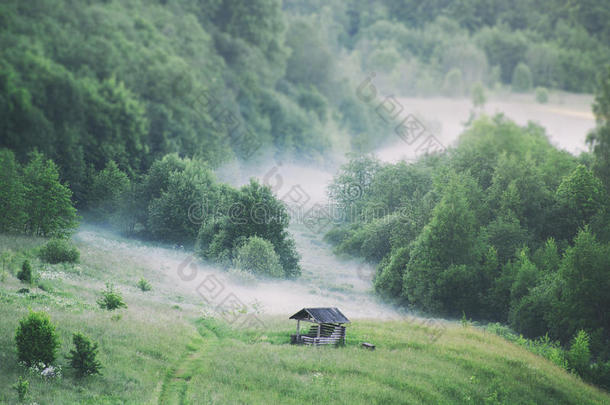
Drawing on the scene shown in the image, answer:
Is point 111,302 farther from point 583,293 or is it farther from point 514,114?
point 514,114

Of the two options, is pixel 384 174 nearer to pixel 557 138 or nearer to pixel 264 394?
pixel 264 394

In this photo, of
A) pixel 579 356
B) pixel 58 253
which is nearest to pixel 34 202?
pixel 58 253

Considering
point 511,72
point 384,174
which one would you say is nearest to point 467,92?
point 511,72

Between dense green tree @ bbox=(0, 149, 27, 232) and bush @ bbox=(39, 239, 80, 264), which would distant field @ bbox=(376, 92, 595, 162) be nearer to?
bush @ bbox=(39, 239, 80, 264)

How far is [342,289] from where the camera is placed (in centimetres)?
4725

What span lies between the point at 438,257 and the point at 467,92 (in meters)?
82.7

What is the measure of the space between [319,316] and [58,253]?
20.5m

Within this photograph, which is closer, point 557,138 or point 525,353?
point 525,353

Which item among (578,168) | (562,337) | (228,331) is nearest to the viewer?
(228,331)

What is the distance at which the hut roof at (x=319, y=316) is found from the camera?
107ft

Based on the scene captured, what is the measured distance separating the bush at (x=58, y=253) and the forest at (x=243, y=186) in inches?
5.4

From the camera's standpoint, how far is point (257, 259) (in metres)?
46.8

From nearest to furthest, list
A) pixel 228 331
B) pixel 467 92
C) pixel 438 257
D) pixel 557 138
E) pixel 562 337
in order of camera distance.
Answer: pixel 228 331 < pixel 562 337 < pixel 438 257 < pixel 557 138 < pixel 467 92

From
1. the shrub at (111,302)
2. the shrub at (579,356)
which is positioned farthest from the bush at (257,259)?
the shrub at (579,356)
